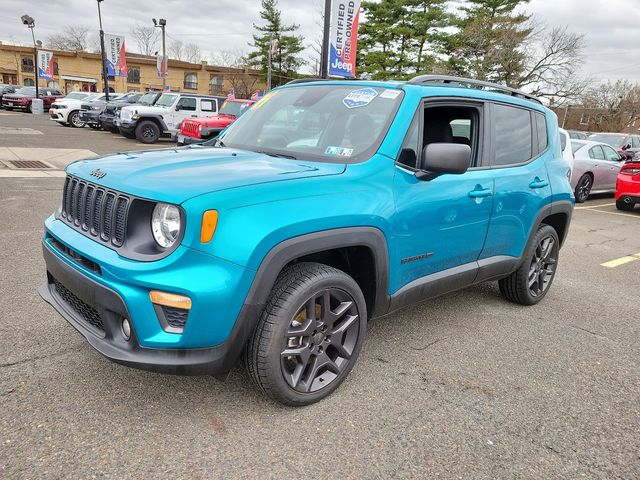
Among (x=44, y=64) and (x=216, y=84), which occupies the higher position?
(x=216, y=84)

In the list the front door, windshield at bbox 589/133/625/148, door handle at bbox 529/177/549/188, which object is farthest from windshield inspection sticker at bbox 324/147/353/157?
windshield at bbox 589/133/625/148

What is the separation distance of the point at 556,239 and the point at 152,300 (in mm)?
3781

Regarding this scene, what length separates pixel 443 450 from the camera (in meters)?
2.37

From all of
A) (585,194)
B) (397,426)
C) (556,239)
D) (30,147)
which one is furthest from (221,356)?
(30,147)

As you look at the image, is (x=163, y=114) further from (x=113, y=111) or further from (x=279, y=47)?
(x=279, y=47)

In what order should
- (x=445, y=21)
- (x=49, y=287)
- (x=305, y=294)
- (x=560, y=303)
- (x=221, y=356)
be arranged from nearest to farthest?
(x=221, y=356) < (x=305, y=294) < (x=49, y=287) < (x=560, y=303) < (x=445, y=21)

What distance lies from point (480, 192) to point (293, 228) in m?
1.64

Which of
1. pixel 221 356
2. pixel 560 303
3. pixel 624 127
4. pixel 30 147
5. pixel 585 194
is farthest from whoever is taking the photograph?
pixel 624 127

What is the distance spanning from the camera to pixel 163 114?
54.1 ft

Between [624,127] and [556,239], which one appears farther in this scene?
[624,127]

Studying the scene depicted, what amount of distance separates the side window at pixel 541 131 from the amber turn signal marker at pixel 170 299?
10.9 ft

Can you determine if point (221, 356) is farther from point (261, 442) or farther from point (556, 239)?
point (556, 239)

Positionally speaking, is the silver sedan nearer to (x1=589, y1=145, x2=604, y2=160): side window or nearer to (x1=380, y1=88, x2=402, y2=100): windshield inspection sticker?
(x1=589, y1=145, x2=604, y2=160): side window

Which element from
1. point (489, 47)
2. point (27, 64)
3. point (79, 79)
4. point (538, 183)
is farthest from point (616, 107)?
point (27, 64)
